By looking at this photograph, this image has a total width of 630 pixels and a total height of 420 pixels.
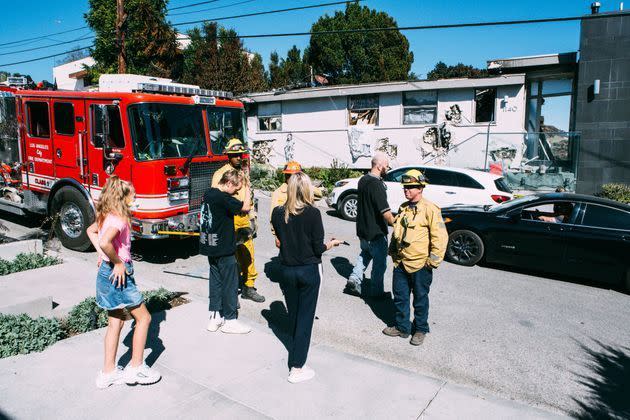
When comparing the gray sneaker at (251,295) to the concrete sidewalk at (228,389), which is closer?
the concrete sidewalk at (228,389)

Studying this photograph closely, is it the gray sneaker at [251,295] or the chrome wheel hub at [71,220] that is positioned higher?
the chrome wheel hub at [71,220]

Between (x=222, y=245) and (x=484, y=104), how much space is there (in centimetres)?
1438

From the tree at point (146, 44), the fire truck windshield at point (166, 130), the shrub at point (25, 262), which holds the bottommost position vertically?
the shrub at point (25, 262)

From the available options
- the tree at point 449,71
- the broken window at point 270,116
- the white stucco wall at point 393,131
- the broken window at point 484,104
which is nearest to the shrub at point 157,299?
the white stucco wall at point 393,131

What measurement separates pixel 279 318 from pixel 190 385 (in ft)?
6.00

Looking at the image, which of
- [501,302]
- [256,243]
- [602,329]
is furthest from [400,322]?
[256,243]

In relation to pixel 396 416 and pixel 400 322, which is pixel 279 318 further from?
pixel 396 416

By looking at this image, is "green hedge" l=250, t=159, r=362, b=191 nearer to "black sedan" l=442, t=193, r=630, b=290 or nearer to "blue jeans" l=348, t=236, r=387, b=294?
"black sedan" l=442, t=193, r=630, b=290

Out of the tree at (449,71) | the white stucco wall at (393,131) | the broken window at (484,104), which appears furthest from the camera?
the tree at (449,71)

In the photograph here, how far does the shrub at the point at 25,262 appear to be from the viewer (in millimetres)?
6590

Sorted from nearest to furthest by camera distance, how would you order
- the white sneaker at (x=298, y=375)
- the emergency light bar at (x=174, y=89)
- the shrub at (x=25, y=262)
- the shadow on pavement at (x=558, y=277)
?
the white sneaker at (x=298, y=375), the shrub at (x=25, y=262), the emergency light bar at (x=174, y=89), the shadow on pavement at (x=558, y=277)

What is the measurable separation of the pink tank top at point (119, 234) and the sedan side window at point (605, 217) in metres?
6.68

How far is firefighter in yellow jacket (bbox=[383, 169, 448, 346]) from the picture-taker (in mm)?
4914

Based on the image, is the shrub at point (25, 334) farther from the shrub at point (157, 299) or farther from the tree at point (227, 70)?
the tree at point (227, 70)
